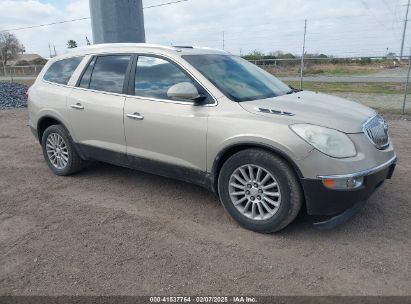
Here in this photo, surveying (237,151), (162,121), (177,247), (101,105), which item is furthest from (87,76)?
(177,247)

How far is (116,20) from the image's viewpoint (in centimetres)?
1005

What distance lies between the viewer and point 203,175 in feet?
13.0

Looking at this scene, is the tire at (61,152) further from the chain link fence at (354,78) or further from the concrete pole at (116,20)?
the chain link fence at (354,78)

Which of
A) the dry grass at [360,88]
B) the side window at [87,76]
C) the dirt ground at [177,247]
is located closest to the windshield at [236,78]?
the dirt ground at [177,247]

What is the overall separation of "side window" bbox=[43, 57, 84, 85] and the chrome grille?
145 inches

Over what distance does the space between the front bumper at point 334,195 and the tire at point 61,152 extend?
3316 mm

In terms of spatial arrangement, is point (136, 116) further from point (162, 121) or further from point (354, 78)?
point (354, 78)

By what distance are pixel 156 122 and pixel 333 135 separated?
1.85 m

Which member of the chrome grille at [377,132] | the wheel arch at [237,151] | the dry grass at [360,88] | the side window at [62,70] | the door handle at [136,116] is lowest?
the dry grass at [360,88]

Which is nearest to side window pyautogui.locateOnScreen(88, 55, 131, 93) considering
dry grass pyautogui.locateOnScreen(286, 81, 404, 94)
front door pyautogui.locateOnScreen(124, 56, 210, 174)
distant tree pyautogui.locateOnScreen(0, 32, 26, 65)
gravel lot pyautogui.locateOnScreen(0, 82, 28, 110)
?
front door pyautogui.locateOnScreen(124, 56, 210, 174)

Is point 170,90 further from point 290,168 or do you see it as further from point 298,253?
point 298,253

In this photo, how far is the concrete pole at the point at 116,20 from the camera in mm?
9961

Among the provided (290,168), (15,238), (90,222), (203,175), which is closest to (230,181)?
(203,175)

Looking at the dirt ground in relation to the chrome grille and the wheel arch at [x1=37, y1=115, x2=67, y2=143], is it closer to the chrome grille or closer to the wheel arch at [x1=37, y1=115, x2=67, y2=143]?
the chrome grille
